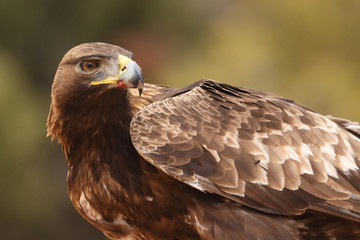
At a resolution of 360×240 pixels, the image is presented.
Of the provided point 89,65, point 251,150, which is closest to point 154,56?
point 89,65

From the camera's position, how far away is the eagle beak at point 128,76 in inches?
183

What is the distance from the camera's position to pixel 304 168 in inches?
191

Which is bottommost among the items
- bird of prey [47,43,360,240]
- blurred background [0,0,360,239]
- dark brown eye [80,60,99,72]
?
blurred background [0,0,360,239]

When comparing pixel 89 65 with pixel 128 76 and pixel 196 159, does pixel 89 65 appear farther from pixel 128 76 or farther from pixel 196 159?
pixel 196 159

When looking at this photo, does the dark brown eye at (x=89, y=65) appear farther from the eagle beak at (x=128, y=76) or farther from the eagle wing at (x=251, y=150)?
the eagle wing at (x=251, y=150)

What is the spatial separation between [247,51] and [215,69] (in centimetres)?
112

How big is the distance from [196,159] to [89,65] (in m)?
0.97

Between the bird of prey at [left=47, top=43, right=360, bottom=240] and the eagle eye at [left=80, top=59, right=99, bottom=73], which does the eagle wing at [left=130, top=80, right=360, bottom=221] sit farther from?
the eagle eye at [left=80, top=59, right=99, bottom=73]

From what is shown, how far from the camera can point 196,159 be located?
466 cm

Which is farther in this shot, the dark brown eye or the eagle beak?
the dark brown eye

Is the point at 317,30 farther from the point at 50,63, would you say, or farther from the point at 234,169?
the point at 234,169

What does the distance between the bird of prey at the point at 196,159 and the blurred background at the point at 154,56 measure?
8.22 meters

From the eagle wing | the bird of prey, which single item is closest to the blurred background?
the eagle wing

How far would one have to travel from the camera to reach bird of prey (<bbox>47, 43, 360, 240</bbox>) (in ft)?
15.2
